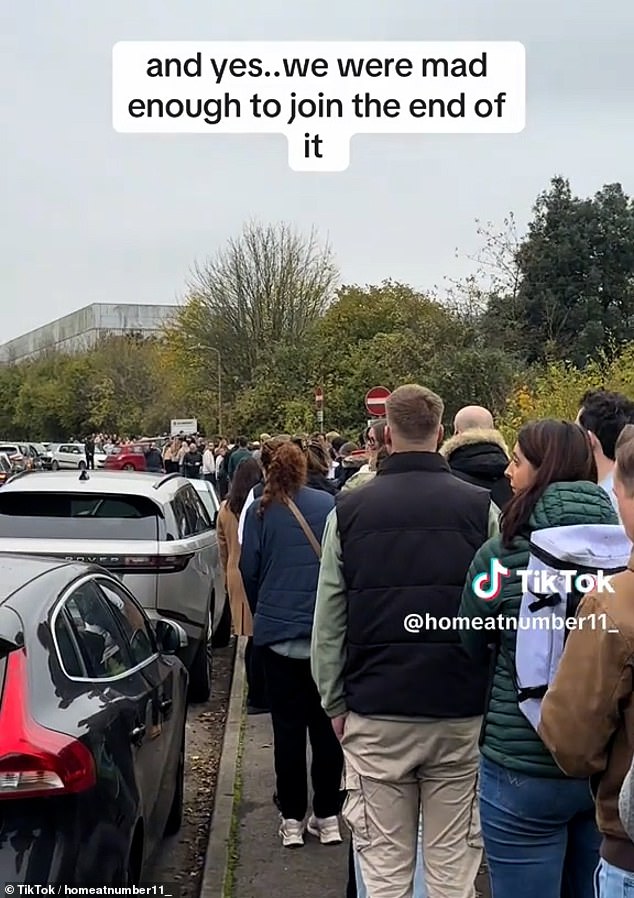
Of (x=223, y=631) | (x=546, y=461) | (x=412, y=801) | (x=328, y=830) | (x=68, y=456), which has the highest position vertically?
(x=546, y=461)

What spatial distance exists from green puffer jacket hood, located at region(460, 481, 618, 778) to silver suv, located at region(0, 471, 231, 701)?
165 inches

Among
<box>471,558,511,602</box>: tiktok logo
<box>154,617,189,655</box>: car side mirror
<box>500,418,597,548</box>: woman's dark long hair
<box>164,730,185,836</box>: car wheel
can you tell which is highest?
<box>500,418,597,548</box>: woman's dark long hair

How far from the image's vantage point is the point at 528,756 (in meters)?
3.06

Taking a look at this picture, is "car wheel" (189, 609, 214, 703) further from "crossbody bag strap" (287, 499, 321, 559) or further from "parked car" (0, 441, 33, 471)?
"parked car" (0, 441, 33, 471)

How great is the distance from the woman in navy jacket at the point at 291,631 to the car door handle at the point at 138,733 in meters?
1.09

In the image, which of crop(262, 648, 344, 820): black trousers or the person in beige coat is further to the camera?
the person in beige coat

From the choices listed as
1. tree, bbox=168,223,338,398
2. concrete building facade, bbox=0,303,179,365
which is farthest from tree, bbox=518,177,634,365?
concrete building facade, bbox=0,303,179,365

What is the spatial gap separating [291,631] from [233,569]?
2.96m

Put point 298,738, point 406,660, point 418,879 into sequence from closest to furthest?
1. point 406,660
2. point 418,879
3. point 298,738

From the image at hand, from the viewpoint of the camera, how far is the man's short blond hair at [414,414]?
3746mm

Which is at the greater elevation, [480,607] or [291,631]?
[480,607]

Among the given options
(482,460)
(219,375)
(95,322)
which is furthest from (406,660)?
(95,322)

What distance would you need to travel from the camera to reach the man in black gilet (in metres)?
3.58

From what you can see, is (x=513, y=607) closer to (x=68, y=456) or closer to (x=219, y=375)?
(x=219, y=375)
